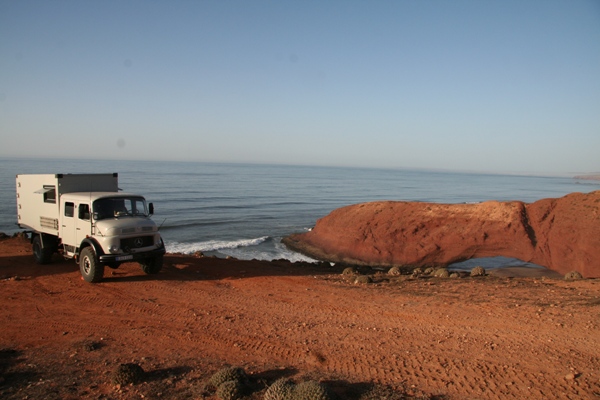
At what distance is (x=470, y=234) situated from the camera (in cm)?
2284

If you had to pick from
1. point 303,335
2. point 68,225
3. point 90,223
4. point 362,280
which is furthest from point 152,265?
point 303,335

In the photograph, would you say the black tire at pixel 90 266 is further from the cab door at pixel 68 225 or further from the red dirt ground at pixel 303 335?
the cab door at pixel 68 225

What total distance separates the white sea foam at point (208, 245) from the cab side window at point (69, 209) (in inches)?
439

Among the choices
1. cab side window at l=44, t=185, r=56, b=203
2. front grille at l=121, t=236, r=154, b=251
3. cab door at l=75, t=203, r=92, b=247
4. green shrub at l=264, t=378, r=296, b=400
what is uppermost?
cab side window at l=44, t=185, r=56, b=203

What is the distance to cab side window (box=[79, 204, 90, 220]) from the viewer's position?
12.1 metres

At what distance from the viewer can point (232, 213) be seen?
3959cm

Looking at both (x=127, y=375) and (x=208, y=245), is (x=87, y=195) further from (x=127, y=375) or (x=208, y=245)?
(x=208, y=245)

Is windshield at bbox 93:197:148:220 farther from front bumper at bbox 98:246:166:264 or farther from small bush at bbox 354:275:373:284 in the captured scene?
small bush at bbox 354:275:373:284

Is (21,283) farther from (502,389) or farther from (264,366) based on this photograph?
(502,389)

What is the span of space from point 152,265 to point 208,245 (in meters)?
12.8

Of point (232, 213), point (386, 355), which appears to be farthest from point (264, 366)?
point (232, 213)

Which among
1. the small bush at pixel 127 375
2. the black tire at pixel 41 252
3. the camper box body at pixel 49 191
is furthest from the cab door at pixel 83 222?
the small bush at pixel 127 375

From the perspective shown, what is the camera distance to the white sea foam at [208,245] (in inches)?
959

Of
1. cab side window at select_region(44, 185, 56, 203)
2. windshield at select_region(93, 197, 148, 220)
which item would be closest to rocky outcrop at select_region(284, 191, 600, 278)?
windshield at select_region(93, 197, 148, 220)
